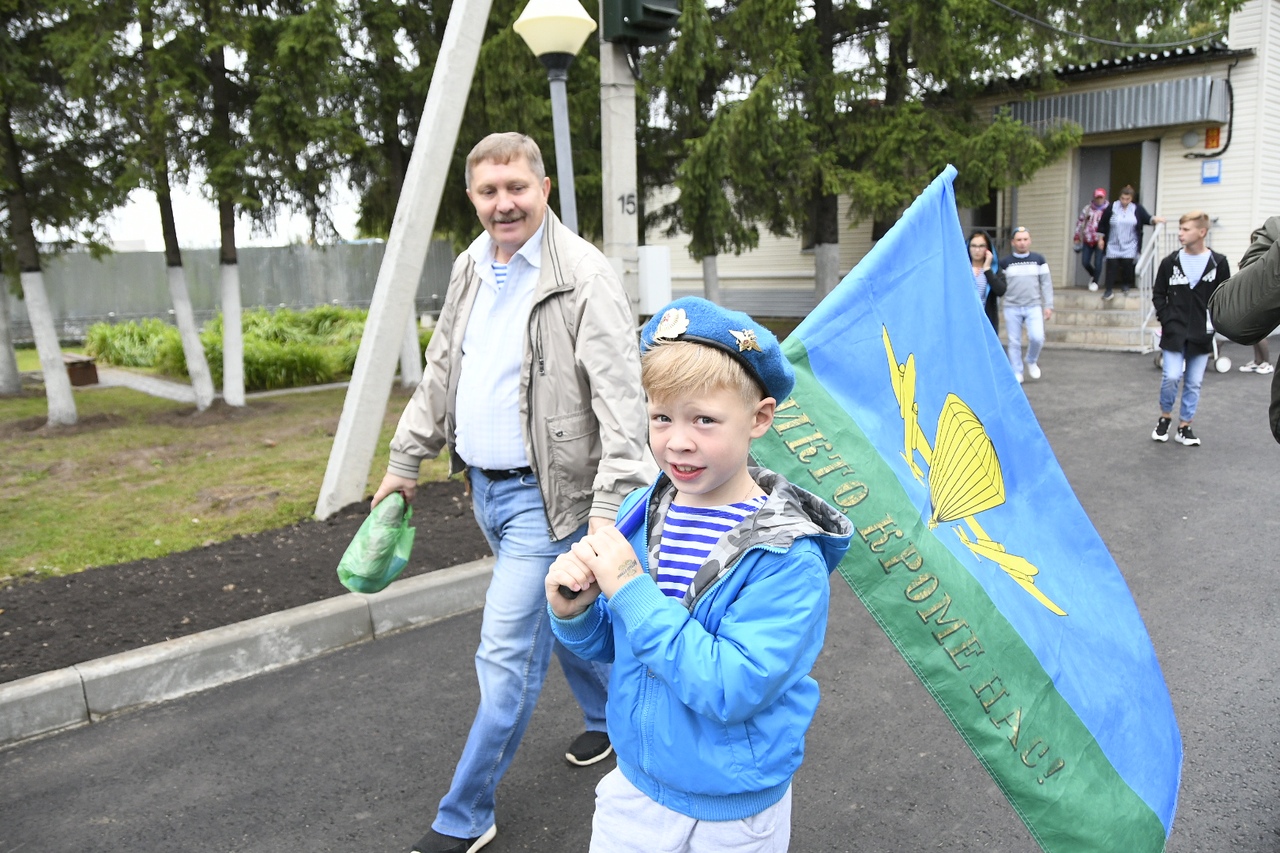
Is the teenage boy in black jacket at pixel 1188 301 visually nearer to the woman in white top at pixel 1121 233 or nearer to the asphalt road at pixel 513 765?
the asphalt road at pixel 513 765

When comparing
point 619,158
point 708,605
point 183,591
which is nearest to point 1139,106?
point 619,158

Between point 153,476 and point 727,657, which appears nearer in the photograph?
point 727,657

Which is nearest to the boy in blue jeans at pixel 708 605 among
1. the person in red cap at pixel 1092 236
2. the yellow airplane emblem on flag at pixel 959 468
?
the yellow airplane emblem on flag at pixel 959 468

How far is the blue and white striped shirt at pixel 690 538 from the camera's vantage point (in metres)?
1.86

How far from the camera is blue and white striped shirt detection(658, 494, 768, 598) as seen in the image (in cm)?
186

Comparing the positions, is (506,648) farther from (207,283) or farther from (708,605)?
(207,283)

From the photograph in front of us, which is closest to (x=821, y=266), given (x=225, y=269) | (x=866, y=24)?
(x=866, y=24)

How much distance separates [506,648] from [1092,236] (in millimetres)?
18195

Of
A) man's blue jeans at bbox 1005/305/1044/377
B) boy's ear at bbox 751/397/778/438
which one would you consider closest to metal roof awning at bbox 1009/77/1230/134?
man's blue jeans at bbox 1005/305/1044/377

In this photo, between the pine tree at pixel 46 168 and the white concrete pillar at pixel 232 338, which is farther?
the white concrete pillar at pixel 232 338

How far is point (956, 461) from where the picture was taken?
8.11ft

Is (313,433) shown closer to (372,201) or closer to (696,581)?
(372,201)

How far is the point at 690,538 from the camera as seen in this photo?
189 cm

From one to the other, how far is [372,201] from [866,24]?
30.9 feet
